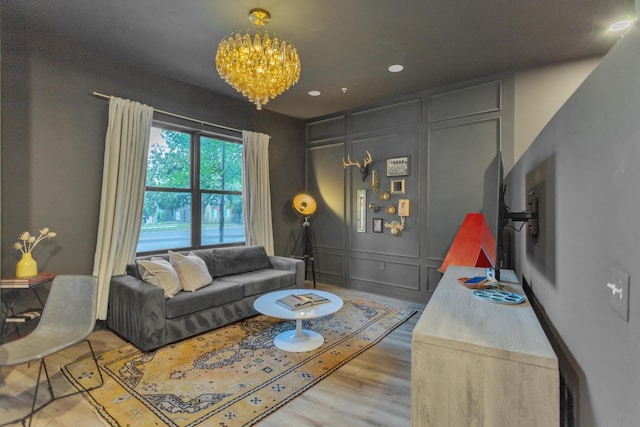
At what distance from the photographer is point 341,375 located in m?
2.32

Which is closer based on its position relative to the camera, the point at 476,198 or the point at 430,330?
the point at 430,330

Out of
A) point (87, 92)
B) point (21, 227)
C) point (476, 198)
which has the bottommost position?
point (21, 227)

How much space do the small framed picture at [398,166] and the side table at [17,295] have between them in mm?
3927

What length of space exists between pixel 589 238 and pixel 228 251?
3.63 meters

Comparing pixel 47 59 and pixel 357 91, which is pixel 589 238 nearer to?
pixel 357 91

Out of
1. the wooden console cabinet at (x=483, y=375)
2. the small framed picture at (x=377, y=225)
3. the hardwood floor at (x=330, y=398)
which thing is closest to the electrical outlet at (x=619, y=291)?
the wooden console cabinet at (x=483, y=375)

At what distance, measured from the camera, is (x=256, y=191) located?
181 inches

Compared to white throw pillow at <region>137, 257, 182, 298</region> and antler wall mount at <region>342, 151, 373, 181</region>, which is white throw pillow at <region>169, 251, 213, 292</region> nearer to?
white throw pillow at <region>137, 257, 182, 298</region>

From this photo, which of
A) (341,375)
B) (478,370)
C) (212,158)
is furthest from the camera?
(212,158)

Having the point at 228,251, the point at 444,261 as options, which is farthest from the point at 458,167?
the point at 228,251

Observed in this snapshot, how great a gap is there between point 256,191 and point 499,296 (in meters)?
3.59

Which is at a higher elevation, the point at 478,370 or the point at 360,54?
the point at 360,54

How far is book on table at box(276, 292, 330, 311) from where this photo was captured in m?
2.74

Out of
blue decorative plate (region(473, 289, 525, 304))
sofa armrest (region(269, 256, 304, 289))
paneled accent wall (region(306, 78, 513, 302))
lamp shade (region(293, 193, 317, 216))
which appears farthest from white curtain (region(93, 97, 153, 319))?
blue decorative plate (region(473, 289, 525, 304))
